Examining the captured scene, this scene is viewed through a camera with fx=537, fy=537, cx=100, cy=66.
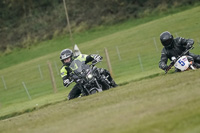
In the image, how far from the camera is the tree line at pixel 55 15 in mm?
60097

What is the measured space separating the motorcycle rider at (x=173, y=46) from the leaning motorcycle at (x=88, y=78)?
2.16 metres

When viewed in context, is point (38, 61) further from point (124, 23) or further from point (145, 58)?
point (145, 58)

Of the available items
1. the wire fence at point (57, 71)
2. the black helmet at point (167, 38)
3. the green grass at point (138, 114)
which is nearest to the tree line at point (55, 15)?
the wire fence at point (57, 71)

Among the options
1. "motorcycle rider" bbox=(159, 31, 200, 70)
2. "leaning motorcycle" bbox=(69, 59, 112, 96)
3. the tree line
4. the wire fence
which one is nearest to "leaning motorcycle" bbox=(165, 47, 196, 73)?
"motorcycle rider" bbox=(159, 31, 200, 70)

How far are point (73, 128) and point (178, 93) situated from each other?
8.97 ft

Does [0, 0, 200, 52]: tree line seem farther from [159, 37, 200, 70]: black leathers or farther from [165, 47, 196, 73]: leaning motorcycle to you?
[165, 47, 196, 73]: leaning motorcycle

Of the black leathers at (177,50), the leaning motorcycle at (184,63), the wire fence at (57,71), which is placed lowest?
the wire fence at (57,71)

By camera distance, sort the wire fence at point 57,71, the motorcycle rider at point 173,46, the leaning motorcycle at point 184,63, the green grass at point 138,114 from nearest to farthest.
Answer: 1. the green grass at point 138,114
2. the leaning motorcycle at point 184,63
3. the motorcycle rider at point 173,46
4. the wire fence at point 57,71

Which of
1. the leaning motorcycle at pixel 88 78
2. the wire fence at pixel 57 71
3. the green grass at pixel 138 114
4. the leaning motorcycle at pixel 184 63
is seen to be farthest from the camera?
the wire fence at pixel 57 71

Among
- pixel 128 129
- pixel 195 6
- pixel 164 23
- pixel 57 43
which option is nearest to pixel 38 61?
pixel 57 43

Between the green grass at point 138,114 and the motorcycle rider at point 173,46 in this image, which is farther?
the motorcycle rider at point 173,46

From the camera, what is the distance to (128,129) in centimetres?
912

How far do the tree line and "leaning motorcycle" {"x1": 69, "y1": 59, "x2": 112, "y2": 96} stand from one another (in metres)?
37.4

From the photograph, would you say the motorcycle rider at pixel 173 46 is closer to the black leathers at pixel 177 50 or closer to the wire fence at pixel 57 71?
the black leathers at pixel 177 50
